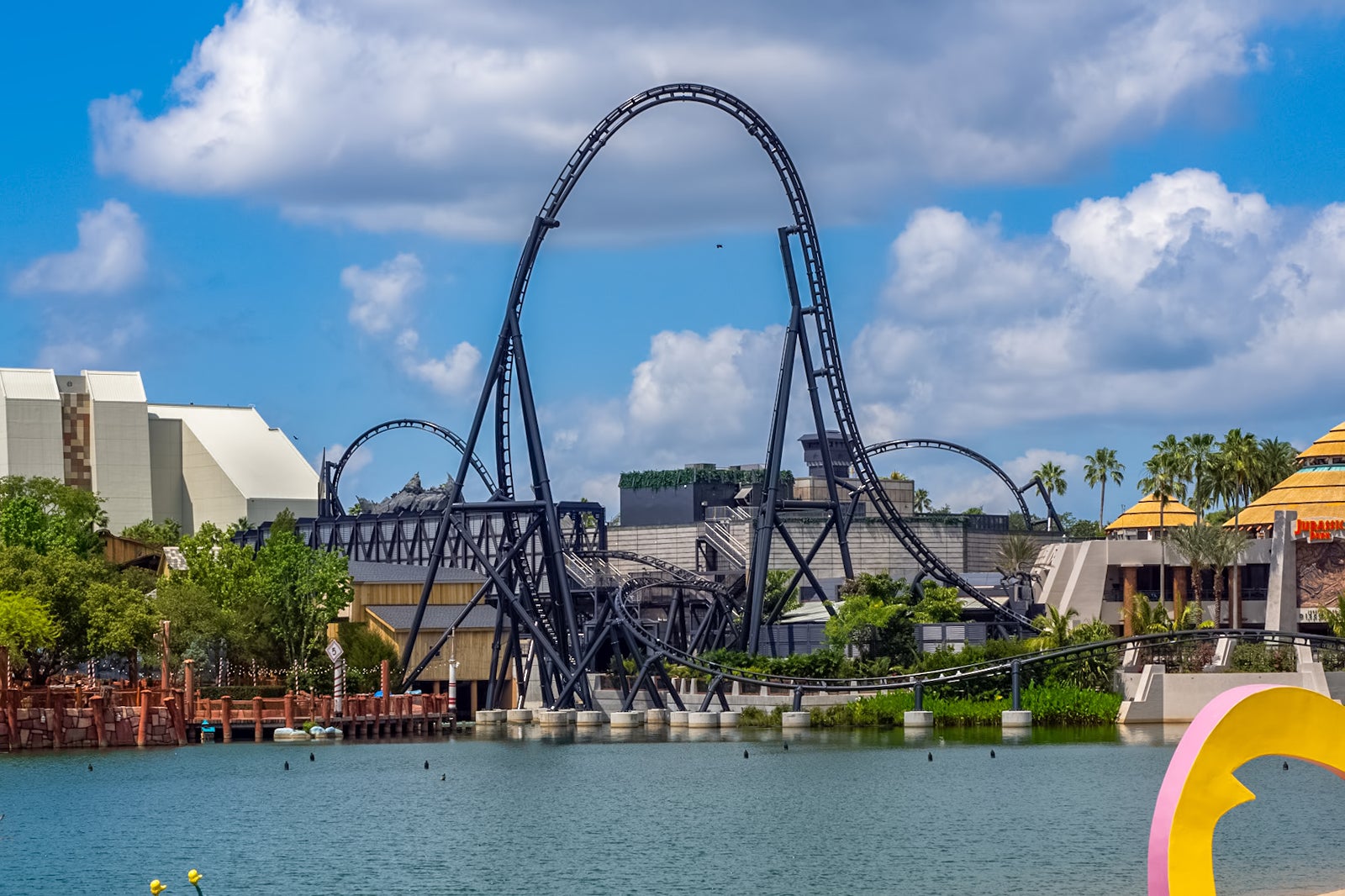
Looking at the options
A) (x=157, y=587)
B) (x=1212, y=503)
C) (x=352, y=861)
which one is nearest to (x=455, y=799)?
(x=352, y=861)

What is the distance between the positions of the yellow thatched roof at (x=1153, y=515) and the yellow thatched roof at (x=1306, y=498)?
6.40m

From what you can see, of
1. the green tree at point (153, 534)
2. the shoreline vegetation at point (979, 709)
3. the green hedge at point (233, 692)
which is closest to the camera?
the shoreline vegetation at point (979, 709)

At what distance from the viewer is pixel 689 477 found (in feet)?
337

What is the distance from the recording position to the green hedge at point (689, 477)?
337 ft

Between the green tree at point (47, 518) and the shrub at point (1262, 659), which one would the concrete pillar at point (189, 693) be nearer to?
the green tree at point (47, 518)

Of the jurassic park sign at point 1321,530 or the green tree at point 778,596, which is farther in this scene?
the green tree at point 778,596

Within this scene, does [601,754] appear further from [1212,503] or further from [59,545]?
[1212,503]

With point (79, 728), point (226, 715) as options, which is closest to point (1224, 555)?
point (226, 715)

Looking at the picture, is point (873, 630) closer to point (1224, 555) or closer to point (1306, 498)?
point (1224, 555)

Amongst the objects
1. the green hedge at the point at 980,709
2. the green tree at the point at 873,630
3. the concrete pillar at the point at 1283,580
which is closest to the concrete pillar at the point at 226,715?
the green hedge at the point at 980,709

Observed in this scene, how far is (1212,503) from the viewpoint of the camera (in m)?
92.5

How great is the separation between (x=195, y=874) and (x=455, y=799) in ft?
86.8

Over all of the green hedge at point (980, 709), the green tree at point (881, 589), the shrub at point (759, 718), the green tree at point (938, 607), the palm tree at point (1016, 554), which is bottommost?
the shrub at point (759, 718)

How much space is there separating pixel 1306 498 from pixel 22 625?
49.4 meters
